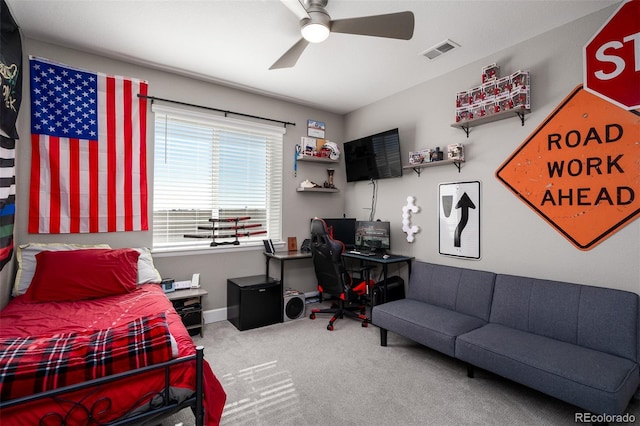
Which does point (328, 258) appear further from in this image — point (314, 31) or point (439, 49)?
point (439, 49)

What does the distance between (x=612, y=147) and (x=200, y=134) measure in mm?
3934

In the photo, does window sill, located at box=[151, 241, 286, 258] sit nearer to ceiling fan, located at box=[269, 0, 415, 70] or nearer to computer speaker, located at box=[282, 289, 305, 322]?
computer speaker, located at box=[282, 289, 305, 322]

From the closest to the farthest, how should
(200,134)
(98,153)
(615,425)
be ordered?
(615,425) < (98,153) < (200,134)

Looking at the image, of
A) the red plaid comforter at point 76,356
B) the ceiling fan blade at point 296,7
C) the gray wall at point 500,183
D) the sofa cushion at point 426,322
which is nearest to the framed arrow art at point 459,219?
the gray wall at point 500,183

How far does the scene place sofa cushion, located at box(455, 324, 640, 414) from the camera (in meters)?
1.68

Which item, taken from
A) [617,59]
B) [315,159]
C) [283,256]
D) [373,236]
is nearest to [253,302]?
[283,256]

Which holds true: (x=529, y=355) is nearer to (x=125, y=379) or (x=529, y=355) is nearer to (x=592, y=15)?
(x=125, y=379)

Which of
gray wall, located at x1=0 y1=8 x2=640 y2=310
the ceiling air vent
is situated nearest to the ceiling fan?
the ceiling air vent

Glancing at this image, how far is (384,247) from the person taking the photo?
3.80 metres

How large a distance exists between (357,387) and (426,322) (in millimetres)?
814

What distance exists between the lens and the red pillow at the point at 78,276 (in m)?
2.34

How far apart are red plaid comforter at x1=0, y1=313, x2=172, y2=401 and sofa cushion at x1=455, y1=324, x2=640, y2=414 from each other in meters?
2.09

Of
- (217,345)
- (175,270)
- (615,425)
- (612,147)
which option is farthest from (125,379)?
(612,147)

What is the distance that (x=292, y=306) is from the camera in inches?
148
